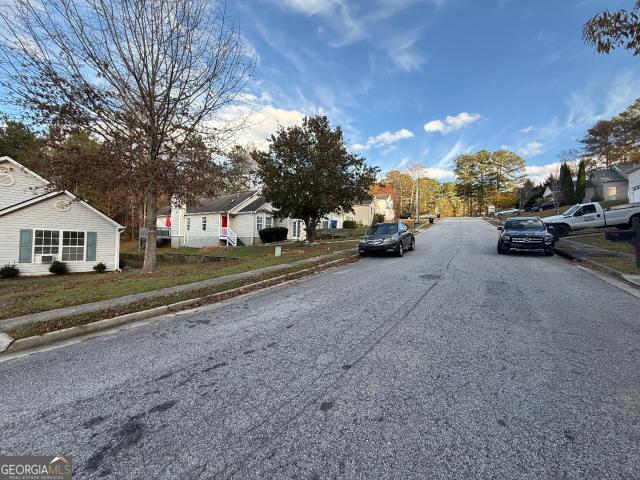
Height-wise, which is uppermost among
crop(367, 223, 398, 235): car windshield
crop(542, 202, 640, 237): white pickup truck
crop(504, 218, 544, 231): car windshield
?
crop(542, 202, 640, 237): white pickup truck

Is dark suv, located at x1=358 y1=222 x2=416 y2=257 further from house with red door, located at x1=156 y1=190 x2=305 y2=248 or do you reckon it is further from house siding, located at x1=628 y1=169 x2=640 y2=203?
house siding, located at x1=628 y1=169 x2=640 y2=203

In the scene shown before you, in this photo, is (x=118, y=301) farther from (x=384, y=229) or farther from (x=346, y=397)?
(x=384, y=229)

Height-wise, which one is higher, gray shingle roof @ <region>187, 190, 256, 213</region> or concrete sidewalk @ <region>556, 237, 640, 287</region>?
gray shingle roof @ <region>187, 190, 256, 213</region>

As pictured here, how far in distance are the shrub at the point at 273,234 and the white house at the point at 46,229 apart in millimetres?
12098

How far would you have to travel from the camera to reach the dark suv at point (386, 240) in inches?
574

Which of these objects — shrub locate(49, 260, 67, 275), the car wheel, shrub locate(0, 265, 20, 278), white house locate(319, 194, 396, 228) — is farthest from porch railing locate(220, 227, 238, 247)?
the car wheel

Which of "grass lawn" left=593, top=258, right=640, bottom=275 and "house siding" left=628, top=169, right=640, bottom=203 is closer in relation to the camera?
"grass lawn" left=593, top=258, right=640, bottom=275

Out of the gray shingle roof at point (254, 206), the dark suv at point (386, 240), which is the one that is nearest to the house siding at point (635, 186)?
the dark suv at point (386, 240)

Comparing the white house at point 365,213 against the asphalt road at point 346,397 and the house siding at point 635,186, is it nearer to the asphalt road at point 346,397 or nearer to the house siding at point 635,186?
the house siding at point 635,186

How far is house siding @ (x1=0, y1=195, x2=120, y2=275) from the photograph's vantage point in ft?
53.9

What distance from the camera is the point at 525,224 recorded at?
14961 mm

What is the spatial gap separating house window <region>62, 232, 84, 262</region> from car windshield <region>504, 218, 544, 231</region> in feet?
76.2

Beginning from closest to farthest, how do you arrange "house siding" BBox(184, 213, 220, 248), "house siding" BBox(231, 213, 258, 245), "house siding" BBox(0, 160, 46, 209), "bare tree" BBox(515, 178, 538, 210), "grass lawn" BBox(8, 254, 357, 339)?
"grass lawn" BBox(8, 254, 357, 339) → "house siding" BBox(0, 160, 46, 209) → "house siding" BBox(231, 213, 258, 245) → "house siding" BBox(184, 213, 220, 248) → "bare tree" BBox(515, 178, 538, 210)

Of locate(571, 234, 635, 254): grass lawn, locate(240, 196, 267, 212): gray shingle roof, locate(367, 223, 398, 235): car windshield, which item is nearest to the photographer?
locate(571, 234, 635, 254): grass lawn
